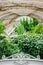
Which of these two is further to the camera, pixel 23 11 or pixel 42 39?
pixel 23 11

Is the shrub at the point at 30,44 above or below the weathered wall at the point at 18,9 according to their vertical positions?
below

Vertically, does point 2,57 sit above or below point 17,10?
below

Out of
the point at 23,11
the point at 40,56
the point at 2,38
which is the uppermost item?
the point at 23,11

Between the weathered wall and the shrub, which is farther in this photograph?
the weathered wall

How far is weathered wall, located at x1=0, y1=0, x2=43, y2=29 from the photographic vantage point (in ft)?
23.2

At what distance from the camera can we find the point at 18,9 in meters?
7.11

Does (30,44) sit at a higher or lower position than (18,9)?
lower

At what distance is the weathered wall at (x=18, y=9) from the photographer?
7.06m

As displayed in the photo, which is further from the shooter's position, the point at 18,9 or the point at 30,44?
Result: the point at 18,9

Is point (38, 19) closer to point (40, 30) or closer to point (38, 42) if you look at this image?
point (40, 30)

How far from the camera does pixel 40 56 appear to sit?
519cm

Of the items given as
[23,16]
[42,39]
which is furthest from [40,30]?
[23,16]

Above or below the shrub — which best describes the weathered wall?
above

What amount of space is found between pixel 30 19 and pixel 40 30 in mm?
948
